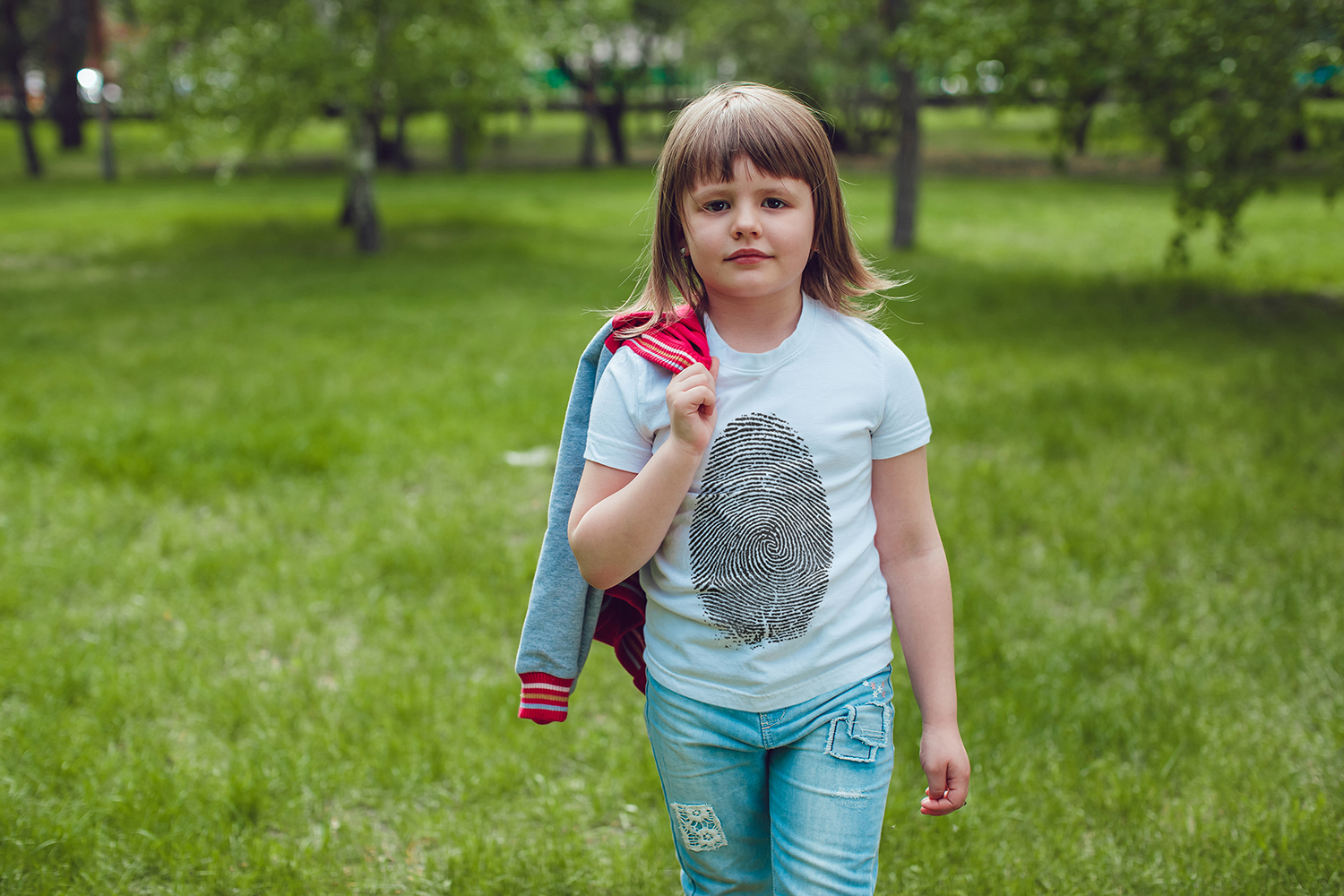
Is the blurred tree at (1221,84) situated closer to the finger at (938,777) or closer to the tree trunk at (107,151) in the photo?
the finger at (938,777)

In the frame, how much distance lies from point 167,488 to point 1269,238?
574 inches

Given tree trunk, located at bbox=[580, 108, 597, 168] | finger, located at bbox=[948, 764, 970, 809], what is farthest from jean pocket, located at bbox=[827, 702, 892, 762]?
tree trunk, located at bbox=[580, 108, 597, 168]

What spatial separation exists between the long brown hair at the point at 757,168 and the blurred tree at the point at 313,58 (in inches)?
491

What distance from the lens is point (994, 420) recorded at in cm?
655

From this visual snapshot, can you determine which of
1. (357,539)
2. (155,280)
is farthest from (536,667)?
(155,280)

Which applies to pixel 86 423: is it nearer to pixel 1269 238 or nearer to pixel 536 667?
pixel 536 667

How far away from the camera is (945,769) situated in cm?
178

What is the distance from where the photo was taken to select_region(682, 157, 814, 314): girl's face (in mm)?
1629

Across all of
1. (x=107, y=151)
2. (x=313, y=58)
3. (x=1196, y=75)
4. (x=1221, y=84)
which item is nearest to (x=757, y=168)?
(x=1221, y=84)

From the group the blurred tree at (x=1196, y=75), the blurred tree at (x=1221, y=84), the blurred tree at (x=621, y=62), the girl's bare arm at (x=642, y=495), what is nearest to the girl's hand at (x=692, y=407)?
the girl's bare arm at (x=642, y=495)

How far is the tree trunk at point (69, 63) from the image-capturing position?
35.1 m

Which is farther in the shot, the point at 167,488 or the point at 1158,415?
the point at 1158,415

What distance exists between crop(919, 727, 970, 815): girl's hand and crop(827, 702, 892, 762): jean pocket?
90 mm

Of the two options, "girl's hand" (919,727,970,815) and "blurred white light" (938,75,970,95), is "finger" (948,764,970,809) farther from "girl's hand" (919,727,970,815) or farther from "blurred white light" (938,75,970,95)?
"blurred white light" (938,75,970,95)
